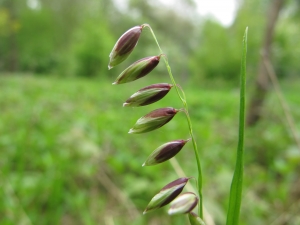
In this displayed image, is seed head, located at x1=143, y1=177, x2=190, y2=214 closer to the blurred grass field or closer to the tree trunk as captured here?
the blurred grass field

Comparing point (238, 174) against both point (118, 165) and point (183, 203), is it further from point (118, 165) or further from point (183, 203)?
point (118, 165)

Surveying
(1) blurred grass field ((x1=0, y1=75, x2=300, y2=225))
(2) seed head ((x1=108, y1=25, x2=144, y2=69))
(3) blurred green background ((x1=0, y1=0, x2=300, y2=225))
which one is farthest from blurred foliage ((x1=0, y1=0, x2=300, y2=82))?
(2) seed head ((x1=108, y1=25, x2=144, y2=69))

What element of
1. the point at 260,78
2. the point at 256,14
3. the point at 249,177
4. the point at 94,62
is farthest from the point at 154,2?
the point at 249,177

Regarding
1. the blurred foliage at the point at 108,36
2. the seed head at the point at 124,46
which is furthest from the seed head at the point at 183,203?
the blurred foliage at the point at 108,36

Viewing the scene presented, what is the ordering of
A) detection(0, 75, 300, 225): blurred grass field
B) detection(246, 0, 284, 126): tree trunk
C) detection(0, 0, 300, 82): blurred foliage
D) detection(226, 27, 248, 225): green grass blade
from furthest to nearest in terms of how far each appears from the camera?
detection(0, 0, 300, 82): blurred foliage < detection(246, 0, 284, 126): tree trunk < detection(0, 75, 300, 225): blurred grass field < detection(226, 27, 248, 225): green grass blade

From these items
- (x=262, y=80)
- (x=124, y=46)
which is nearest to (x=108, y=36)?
(x=262, y=80)
